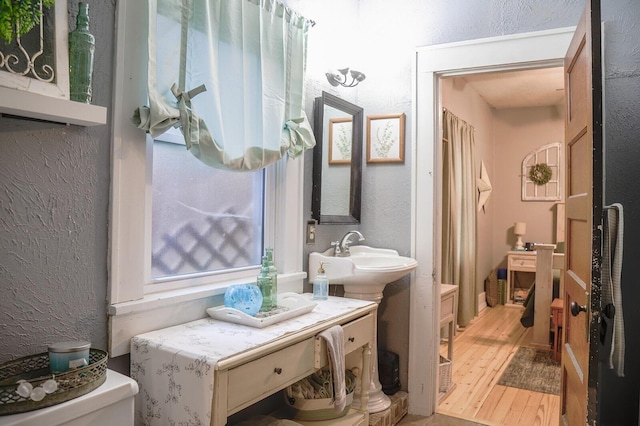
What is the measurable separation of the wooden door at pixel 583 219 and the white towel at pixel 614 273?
0.20 feet

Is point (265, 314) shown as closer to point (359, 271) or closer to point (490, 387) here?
point (359, 271)

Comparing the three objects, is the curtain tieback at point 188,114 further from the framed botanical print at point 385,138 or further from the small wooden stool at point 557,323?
the small wooden stool at point 557,323

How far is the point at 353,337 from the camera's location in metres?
2.17

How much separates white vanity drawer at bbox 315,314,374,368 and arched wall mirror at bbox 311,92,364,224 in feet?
2.20

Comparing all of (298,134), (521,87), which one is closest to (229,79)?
(298,134)

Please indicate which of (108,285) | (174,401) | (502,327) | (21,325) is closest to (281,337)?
(174,401)

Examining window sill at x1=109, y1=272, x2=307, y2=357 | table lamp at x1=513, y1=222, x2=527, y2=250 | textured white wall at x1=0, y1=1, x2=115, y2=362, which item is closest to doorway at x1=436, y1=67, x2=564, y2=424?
table lamp at x1=513, y1=222, x2=527, y2=250

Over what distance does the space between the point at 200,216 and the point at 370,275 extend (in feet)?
3.12

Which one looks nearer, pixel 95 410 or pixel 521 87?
pixel 95 410

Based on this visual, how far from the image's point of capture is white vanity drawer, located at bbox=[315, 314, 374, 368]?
6.17 ft

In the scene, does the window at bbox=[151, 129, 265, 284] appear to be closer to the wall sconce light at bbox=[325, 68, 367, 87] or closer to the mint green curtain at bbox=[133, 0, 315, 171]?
the mint green curtain at bbox=[133, 0, 315, 171]

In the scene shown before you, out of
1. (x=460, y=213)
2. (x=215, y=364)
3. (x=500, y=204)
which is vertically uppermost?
(x=500, y=204)

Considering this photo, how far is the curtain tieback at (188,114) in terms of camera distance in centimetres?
173

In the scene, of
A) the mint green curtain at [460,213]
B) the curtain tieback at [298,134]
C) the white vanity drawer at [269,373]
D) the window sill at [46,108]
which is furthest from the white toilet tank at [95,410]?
the mint green curtain at [460,213]
